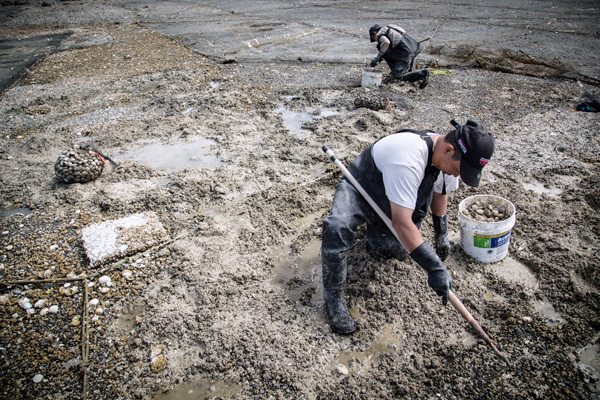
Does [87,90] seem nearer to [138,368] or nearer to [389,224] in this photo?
[138,368]

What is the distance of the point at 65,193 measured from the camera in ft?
12.8

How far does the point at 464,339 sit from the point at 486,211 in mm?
1122

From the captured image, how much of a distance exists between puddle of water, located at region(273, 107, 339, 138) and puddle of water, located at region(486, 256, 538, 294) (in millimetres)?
2992

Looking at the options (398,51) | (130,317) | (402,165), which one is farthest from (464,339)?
(398,51)

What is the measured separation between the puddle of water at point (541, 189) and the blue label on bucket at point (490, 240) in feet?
4.22

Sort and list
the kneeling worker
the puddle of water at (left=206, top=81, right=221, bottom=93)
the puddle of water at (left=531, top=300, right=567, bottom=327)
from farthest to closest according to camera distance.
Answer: the puddle of water at (left=206, top=81, right=221, bottom=93), the kneeling worker, the puddle of water at (left=531, top=300, right=567, bottom=327)

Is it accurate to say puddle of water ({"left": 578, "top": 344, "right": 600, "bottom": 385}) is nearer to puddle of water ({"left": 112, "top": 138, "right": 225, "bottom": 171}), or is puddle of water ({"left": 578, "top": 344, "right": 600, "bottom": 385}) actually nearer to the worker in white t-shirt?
the worker in white t-shirt

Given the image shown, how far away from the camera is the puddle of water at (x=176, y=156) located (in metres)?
4.43

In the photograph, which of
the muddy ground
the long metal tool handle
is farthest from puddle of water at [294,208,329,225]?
the long metal tool handle

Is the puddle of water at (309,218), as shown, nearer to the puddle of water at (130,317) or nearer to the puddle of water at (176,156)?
the puddle of water at (176,156)

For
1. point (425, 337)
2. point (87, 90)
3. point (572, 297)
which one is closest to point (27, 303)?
point (425, 337)

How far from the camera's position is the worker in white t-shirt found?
225 cm

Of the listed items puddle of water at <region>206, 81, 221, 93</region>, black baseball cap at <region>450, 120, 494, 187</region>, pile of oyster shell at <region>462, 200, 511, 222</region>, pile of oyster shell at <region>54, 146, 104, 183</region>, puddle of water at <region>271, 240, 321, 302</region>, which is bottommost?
puddle of water at <region>271, 240, 321, 302</region>

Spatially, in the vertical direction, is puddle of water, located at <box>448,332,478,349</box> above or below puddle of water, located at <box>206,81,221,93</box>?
below
